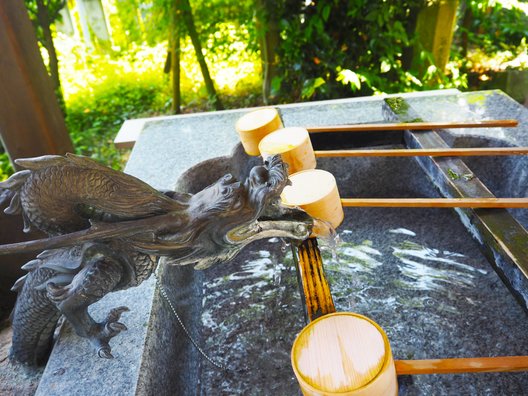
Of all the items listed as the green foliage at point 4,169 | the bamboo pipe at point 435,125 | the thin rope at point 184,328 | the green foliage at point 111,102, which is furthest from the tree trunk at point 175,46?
the thin rope at point 184,328

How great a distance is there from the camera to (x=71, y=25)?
26.8 feet

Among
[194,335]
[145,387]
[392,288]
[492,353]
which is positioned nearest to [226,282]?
[194,335]

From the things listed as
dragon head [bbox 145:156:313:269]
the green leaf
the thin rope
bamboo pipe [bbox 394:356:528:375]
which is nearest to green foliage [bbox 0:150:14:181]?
the thin rope

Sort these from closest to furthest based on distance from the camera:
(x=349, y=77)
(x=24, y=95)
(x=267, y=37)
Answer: (x=24, y=95), (x=349, y=77), (x=267, y=37)

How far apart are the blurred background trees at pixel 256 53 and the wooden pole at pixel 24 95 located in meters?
1.77

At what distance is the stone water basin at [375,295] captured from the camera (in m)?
2.11

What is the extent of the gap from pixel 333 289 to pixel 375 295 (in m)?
0.23

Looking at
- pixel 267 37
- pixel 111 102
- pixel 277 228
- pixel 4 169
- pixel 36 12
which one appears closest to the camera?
pixel 277 228

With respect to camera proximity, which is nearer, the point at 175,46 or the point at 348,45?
the point at 348,45

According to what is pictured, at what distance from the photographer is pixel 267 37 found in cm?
545

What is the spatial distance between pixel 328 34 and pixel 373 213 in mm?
2567

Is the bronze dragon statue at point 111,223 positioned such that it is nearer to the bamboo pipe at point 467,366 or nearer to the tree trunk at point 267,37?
the bamboo pipe at point 467,366

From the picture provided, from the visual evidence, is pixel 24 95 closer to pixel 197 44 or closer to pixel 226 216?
pixel 226 216

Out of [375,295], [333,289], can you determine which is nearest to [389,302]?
[375,295]
